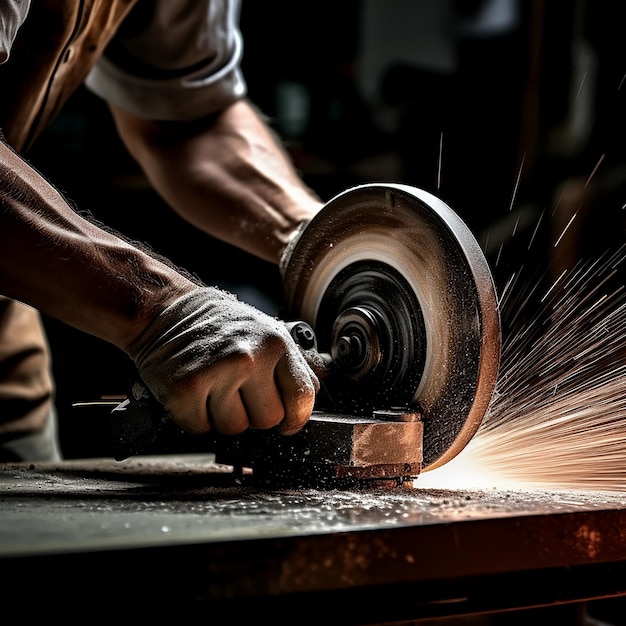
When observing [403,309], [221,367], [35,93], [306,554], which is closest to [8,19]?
[35,93]

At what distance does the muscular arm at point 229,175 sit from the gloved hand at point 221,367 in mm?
854

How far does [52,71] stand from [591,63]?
110 inches

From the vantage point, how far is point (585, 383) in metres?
2.22

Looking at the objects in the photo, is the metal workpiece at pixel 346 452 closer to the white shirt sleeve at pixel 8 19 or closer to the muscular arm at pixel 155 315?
the muscular arm at pixel 155 315

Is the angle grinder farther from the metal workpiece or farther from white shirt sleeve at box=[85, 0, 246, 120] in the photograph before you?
white shirt sleeve at box=[85, 0, 246, 120]

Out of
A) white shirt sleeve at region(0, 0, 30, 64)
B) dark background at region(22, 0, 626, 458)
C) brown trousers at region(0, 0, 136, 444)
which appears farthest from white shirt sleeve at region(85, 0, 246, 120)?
dark background at region(22, 0, 626, 458)

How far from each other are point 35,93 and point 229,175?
0.61 metres

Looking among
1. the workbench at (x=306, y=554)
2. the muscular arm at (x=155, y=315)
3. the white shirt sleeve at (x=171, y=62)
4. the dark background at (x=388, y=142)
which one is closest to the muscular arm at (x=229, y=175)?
the white shirt sleeve at (x=171, y=62)

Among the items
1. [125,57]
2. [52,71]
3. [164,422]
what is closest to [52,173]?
[125,57]

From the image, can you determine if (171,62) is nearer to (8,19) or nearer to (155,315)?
(8,19)

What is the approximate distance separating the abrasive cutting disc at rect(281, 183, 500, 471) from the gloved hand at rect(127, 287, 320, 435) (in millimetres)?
200

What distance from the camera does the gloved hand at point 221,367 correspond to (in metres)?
1.46

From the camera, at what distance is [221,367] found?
1.45 m

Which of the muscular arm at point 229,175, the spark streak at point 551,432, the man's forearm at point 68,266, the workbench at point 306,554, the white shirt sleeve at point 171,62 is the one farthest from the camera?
the white shirt sleeve at point 171,62
